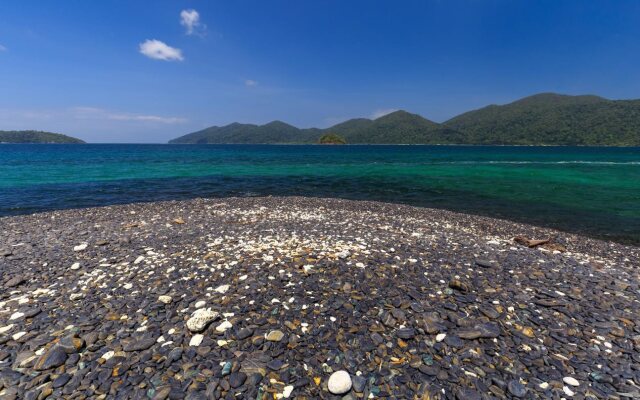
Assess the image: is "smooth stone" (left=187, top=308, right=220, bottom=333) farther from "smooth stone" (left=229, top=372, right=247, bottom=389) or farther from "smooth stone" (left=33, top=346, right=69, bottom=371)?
"smooth stone" (left=33, top=346, right=69, bottom=371)

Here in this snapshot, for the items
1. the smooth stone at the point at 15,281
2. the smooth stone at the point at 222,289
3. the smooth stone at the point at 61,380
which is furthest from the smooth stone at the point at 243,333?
the smooth stone at the point at 15,281

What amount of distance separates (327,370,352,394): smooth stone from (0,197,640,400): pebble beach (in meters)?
0.02

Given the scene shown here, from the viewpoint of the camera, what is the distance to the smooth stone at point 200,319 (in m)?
5.31

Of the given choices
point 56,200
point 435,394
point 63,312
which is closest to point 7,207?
point 56,200

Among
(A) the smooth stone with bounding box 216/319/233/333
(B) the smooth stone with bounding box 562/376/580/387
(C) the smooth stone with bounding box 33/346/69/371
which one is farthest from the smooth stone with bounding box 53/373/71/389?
(B) the smooth stone with bounding box 562/376/580/387

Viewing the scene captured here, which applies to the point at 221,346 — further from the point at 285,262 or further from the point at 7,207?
the point at 7,207

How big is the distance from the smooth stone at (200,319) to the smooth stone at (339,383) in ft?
8.27

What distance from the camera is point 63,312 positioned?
235 inches

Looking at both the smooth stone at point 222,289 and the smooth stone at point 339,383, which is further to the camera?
the smooth stone at point 222,289

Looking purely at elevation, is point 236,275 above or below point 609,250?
above

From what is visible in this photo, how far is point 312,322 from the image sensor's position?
5.63 metres

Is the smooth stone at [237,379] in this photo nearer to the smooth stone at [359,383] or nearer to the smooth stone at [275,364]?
the smooth stone at [275,364]

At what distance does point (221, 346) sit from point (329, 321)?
1996 mm

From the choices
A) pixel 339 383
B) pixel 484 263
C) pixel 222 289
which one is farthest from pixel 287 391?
pixel 484 263
